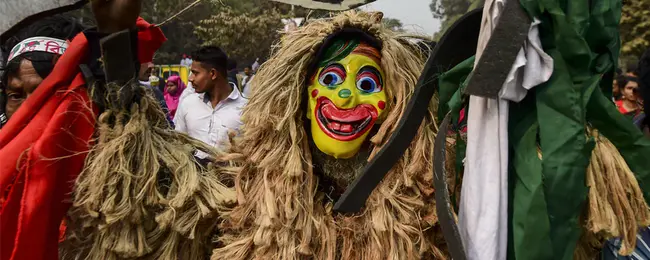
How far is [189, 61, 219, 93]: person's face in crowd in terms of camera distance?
12.5ft

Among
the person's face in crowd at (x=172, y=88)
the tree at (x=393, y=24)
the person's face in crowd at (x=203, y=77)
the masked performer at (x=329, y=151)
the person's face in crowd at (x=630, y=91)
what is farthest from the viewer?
the person's face in crowd at (x=172, y=88)

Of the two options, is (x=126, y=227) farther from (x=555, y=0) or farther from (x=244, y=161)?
(x=555, y=0)

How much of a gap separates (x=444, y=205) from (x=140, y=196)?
93cm

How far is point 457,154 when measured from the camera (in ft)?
4.76

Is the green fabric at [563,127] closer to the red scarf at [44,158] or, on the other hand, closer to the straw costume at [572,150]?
the straw costume at [572,150]

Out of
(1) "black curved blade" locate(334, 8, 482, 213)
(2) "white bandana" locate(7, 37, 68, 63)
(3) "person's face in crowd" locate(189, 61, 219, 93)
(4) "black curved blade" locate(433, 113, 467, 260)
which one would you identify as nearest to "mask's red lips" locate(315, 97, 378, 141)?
(1) "black curved blade" locate(334, 8, 482, 213)

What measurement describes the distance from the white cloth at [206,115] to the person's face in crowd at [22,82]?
1539mm

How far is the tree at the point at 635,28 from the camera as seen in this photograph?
905 centimetres

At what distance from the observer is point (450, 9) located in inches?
63.1

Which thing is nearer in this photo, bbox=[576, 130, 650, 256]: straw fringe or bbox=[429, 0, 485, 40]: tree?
bbox=[576, 130, 650, 256]: straw fringe

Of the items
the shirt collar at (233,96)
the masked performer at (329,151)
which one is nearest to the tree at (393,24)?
the masked performer at (329,151)

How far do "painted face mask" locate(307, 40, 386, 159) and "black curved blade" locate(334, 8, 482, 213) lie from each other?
0.32 metres

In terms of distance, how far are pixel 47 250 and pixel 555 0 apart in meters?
1.55

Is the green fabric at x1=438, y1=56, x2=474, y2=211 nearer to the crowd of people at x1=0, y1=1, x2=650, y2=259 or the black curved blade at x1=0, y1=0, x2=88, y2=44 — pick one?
the crowd of people at x1=0, y1=1, x2=650, y2=259
